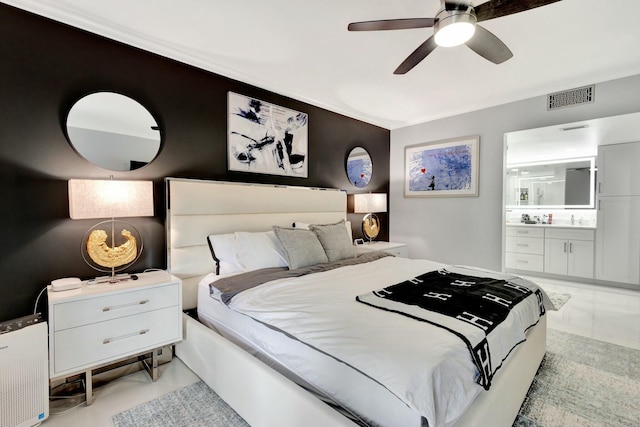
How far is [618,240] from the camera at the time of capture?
424 centimetres

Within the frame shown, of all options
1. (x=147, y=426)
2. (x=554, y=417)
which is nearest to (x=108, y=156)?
(x=147, y=426)

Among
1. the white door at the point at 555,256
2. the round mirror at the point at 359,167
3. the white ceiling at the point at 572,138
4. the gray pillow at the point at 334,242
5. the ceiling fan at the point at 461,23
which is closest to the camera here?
the ceiling fan at the point at 461,23

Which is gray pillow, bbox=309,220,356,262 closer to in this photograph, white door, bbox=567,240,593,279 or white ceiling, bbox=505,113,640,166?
white ceiling, bbox=505,113,640,166

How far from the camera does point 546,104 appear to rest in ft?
11.3

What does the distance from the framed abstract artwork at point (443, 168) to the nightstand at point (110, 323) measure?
12.4ft

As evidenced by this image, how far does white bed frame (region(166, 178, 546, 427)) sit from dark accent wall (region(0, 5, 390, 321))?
0.72 feet

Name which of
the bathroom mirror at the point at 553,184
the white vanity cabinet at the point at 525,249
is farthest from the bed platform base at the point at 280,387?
the bathroom mirror at the point at 553,184

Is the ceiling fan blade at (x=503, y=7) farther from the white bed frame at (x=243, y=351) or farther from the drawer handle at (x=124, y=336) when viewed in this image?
the drawer handle at (x=124, y=336)

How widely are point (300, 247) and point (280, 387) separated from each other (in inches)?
50.4

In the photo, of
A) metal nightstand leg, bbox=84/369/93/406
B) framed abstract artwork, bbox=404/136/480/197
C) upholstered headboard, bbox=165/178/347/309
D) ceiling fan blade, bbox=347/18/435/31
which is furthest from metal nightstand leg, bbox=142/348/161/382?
framed abstract artwork, bbox=404/136/480/197

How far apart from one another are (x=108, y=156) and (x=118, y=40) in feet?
3.02

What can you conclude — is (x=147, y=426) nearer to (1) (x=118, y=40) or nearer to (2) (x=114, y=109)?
(2) (x=114, y=109)

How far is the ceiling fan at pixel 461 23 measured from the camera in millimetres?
1621

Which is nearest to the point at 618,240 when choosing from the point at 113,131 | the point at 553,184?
the point at 553,184
